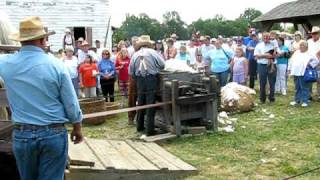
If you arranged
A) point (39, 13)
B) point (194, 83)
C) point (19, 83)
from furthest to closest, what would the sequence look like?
point (39, 13) → point (194, 83) → point (19, 83)

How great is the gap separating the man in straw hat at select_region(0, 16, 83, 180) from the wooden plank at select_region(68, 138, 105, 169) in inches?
74.8

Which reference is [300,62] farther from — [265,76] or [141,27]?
[141,27]

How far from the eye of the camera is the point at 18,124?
A: 4.14m

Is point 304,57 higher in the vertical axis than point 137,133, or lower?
higher

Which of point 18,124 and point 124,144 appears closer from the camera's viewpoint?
point 18,124

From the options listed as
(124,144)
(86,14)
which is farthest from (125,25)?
(124,144)

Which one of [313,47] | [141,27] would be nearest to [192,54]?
[313,47]

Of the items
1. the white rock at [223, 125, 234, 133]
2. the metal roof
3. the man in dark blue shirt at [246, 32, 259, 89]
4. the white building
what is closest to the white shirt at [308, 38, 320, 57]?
the man in dark blue shirt at [246, 32, 259, 89]

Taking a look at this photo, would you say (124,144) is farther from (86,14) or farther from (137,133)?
(86,14)

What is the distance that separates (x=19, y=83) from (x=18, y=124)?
0.32m

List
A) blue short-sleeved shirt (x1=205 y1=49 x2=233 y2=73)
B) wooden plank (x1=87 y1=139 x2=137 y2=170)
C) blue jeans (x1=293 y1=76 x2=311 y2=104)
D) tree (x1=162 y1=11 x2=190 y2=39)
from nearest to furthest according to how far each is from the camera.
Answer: wooden plank (x1=87 y1=139 x2=137 y2=170) < blue jeans (x1=293 y1=76 x2=311 y2=104) < blue short-sleeved shirt (x1=205 y1=49 x2=233 y2=73) < tree (x1=162 y1=11 x2=190 y2=39)

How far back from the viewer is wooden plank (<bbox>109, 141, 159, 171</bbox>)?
6555mm

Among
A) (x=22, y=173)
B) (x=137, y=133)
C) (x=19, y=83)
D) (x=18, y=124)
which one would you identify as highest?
(x=19, y=83)

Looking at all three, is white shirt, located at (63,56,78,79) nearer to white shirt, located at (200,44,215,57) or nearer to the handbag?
white shirt, located at (200,44,215,57)
